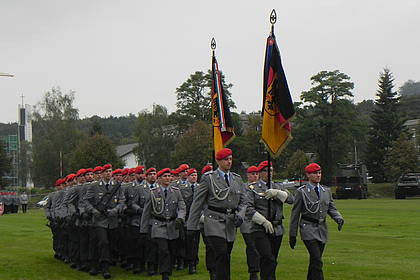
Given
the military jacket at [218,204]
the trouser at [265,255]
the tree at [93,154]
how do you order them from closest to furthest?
1. the military jacket at [218,204]
2. the trouser at [265,255]
3. the tree at [93,154]

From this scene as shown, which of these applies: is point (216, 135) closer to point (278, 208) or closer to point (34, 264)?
point (278, 208)

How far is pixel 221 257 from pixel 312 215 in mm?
1785

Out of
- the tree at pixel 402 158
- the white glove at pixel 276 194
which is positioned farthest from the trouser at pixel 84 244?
the tree at pixel 402 158

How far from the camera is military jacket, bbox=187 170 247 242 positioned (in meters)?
9.09

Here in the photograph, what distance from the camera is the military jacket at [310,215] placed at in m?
9.68

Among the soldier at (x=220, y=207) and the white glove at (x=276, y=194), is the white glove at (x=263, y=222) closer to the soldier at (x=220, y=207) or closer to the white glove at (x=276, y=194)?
the soldier at (x=220, y=207)

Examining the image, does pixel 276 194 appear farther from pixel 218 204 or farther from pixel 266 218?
pixel 218 204

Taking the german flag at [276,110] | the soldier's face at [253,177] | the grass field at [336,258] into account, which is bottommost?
the grass field at [336,258]

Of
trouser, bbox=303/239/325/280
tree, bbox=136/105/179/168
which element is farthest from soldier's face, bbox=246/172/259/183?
tree, bbox=136/105/179/168

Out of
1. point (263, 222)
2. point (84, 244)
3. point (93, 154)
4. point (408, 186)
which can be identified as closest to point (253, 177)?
point (263, 222)

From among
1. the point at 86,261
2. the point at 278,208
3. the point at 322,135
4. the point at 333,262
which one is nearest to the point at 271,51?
the point at 278,208

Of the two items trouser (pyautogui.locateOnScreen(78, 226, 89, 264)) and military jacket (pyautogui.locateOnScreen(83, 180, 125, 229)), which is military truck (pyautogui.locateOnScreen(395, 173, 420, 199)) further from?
military jacket (pyautogui.locateOnScreen(83, 180, 125, 229))

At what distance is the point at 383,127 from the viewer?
73688mm

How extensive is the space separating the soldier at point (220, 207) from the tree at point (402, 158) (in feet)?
192
